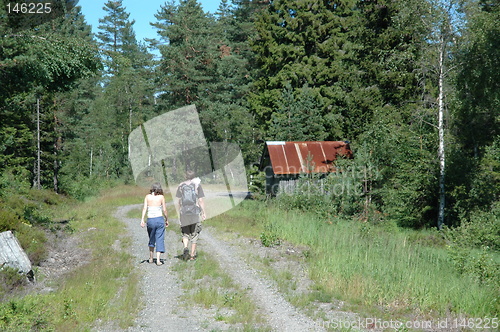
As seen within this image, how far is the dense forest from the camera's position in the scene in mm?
16469

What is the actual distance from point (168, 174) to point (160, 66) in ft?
36.7

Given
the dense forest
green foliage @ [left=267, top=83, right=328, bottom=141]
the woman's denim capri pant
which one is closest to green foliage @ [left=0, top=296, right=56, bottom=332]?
the woman's denim capri pant

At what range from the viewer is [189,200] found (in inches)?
412

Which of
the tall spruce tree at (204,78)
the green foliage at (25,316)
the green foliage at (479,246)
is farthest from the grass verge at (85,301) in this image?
the tall spruce tree at (204,78)

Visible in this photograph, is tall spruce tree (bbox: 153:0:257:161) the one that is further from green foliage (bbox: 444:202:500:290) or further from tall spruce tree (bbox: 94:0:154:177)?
green foliage (bbox: 444:202:500:290)

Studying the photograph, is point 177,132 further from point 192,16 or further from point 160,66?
point 192,16

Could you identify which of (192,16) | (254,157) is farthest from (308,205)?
(192,16)

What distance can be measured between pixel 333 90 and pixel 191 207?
29204mm

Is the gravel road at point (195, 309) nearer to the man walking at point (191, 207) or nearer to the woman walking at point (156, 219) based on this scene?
the woman walking at point (156, 219)

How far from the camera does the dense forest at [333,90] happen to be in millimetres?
16469

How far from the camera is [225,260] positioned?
10852mm

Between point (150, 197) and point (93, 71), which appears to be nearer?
point (150, 197)

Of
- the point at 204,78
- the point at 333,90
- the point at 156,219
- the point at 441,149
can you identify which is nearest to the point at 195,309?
the point at 156,219

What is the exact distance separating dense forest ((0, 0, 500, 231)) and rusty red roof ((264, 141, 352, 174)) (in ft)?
4.35
